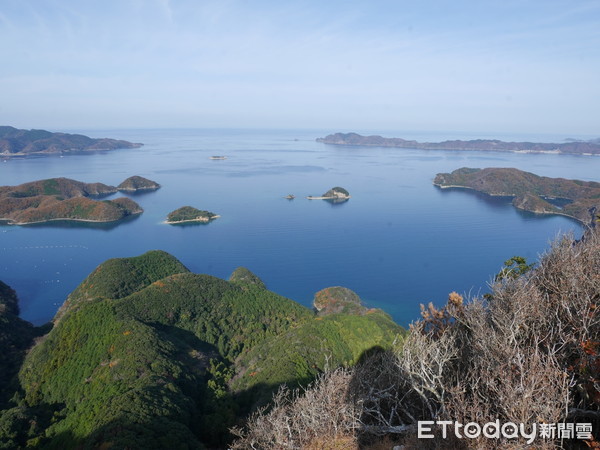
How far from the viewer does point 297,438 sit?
25.5 ft

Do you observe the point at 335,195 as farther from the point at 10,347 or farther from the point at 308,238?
the point at 10,347

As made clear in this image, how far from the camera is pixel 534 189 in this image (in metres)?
95.9

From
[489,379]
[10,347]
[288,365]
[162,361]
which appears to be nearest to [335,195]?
[288,365]

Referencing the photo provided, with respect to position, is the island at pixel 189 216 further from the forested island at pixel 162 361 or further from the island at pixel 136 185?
the forested island at pixel 162 361

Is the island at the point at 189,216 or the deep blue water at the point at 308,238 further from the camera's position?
the island at the point at 189,216

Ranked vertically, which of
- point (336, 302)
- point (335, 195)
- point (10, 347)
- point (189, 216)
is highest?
point (335, 195)

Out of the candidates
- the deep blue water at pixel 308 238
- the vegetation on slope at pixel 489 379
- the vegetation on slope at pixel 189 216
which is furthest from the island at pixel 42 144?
the vegetation on slope at pixel 489 379

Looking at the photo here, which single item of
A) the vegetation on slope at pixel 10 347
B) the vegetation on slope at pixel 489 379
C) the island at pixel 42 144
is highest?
the island at pixel 42 144

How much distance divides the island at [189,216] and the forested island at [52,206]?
438 inches

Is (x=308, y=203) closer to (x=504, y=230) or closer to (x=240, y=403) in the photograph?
(x=504, y=230)

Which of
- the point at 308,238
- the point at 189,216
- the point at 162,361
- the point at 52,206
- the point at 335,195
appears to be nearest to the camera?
the point at 162,361

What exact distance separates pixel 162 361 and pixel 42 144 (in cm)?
19865

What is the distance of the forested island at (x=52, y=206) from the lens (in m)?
75.4

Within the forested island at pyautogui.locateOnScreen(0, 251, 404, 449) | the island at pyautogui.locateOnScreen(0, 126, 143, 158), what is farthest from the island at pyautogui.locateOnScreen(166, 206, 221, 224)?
the island at pyautogui.locateOnScreen(0, 126, 143, 158)
